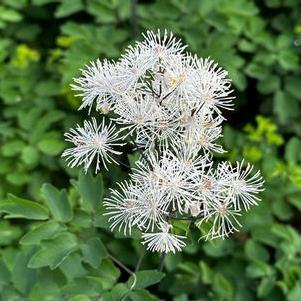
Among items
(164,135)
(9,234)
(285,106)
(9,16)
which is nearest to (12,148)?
(9,234)

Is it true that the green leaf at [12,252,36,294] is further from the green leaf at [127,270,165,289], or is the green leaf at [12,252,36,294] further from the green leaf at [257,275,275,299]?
the green leaf at [257,275,275,299]

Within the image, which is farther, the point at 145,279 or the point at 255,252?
the point at 255,252

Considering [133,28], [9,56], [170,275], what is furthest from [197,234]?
[9,56]

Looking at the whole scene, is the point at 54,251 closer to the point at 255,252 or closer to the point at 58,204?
the point at 58,204

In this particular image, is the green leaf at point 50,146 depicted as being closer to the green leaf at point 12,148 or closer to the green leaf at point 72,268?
the green leaf at point 12,148

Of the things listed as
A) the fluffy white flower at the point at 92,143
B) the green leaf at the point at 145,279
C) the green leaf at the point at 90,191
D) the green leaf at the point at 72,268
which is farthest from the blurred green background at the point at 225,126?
the fluffy white flower at the point at 92,143

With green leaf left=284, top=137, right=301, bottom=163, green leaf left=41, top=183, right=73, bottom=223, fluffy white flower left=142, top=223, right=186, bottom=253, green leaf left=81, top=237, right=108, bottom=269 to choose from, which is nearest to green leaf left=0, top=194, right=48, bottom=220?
green leaf left=41, top=183, right=73, bottom=223

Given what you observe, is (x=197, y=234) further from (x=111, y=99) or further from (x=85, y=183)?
(x=111, y=99)

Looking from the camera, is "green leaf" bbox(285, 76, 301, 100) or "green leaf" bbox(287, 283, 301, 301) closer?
"green leaf" bbox(287, 283, 301, 301)
